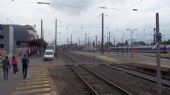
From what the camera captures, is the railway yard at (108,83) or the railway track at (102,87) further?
the railway yard at (108,83)

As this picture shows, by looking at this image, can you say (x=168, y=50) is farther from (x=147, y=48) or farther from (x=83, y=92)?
Result: (x=83, y=92)

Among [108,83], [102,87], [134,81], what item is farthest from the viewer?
[134,81]

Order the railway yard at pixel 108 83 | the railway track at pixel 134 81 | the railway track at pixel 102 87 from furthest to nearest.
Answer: the railway track at pixel 134 81 < the railway yard at pixel 108 83 < the railway track at pixel 102 87

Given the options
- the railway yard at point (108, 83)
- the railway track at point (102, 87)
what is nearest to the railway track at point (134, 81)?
the railway yard at point (108, 83)

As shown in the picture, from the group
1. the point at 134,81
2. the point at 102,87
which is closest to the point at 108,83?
the point at 102,87

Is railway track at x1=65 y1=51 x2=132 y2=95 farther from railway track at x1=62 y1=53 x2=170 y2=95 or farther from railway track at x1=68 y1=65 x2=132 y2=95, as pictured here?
railway track at x1=62 y1=53 x2=170 y2=95

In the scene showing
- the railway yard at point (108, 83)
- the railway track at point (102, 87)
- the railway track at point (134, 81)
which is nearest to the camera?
the railway track at point (102, 87)

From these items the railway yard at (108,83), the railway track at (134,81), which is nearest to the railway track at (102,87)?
the railway yard at (108,83)

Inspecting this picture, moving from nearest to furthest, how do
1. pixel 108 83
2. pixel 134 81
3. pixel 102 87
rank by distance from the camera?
1. pixel 102 87
2. pixel 108 83
3. pixel 134 81

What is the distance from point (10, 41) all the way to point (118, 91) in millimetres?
90616

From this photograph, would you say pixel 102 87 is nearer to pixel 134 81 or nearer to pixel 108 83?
pixel 108 83

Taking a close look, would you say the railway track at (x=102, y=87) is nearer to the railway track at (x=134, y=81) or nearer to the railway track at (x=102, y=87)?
the railway track at (x=102, y=87)

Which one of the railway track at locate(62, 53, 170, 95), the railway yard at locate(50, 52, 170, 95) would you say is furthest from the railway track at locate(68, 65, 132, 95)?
the railway track at locate(62, 53, 170, 95)

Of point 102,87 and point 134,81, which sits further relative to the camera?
point 134,81
